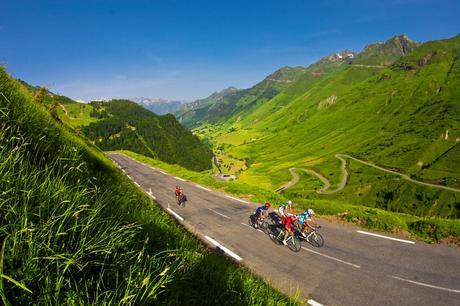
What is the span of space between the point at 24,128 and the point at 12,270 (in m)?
2.89

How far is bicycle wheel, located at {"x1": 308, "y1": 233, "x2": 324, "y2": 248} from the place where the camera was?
17.8 m

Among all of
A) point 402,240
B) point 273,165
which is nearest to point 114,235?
point 402,240

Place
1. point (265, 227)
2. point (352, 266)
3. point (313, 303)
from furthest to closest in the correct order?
point (265, 227), point (352, 266), point (313, 303)

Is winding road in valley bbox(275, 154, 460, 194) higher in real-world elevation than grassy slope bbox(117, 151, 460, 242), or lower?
lower

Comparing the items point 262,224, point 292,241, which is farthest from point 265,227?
point 292,241

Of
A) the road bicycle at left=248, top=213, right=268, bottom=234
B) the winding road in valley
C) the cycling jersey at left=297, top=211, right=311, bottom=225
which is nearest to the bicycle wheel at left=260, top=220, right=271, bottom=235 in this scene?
the road bicycle at left=248, top=213, right=268, bottom=234

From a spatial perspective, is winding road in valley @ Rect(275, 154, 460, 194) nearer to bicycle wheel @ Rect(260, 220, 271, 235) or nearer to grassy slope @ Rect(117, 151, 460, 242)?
grassy slope @ Rect(117, 151, 460, 242)

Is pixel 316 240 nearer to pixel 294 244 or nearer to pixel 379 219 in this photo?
pixel 294 244

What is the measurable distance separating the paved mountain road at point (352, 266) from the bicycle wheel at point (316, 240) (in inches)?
17.1

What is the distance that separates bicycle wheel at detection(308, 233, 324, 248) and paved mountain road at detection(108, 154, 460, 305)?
43 cm

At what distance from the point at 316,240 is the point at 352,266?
3441 mm

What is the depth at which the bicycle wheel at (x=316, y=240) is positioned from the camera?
17.8 meters

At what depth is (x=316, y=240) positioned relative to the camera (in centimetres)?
1809

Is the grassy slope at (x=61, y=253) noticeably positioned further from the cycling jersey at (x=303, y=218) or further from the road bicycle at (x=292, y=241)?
the cycling jersey at (x=303, y=218)
